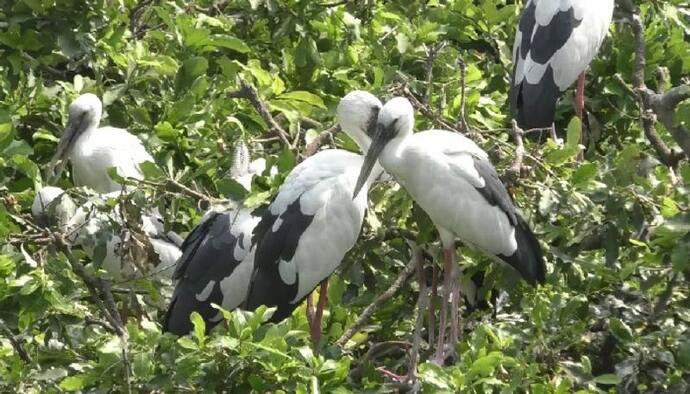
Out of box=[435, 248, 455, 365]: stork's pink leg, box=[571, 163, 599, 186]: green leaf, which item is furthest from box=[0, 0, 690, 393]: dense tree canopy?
box=[435, 248, 455, 365]: stork's pink leg

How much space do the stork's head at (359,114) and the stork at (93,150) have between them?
3.49 ft

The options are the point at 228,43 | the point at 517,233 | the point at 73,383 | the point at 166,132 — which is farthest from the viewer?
the point at 228,43

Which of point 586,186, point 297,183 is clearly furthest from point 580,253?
point 297,183

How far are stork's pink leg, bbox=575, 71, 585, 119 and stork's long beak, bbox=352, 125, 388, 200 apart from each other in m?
1.34

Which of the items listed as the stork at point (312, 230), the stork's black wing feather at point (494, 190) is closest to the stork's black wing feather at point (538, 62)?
the stork at point (312, 230)

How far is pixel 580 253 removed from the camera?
18.1 ft

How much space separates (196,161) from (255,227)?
18.7 inches

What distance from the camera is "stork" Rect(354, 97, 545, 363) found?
5688 millimetres

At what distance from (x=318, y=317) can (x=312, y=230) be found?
345 millimetres

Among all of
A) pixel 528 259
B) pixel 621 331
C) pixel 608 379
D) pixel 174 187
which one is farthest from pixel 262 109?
pixel 608 379

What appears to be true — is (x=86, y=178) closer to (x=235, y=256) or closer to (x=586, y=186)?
(x=235, y=256)

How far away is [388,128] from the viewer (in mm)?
5781

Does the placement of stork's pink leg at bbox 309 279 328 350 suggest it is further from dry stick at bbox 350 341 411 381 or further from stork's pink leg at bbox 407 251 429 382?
stork's pink leg at bbox 407 251 429 382

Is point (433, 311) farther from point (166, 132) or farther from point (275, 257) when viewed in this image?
point (166, 132)
